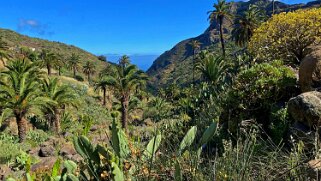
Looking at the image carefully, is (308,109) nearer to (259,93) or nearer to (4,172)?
(259,93)

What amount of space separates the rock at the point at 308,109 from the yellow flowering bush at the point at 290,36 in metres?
6.78

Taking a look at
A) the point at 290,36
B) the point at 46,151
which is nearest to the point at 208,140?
the point at 290,36

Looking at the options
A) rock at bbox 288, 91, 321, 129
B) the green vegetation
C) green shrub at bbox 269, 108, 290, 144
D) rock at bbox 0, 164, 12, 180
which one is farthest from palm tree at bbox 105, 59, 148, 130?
rock at bbox 288, 91, 321, 129

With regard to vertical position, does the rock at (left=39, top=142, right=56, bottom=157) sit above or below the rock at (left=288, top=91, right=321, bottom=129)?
below

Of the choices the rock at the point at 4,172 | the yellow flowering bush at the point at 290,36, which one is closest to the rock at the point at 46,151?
the rock at the point at 4,172

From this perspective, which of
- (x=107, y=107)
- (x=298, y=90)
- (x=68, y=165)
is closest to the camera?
(x=68, y=165)

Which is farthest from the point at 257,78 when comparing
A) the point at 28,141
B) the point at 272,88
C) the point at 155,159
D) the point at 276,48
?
the point at 28,141

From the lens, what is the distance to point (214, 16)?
5250 cm

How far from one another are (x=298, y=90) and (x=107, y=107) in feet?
221

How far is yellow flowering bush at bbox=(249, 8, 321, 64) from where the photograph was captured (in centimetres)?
1377

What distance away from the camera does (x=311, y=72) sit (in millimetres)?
7895

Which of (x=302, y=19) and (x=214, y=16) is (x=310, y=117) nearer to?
(x=302, y=19)

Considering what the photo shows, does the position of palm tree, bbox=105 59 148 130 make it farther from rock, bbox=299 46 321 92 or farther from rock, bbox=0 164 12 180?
Result: rock, bbox=299 46 321 92

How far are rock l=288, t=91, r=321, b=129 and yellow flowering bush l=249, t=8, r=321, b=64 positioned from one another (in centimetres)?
678
